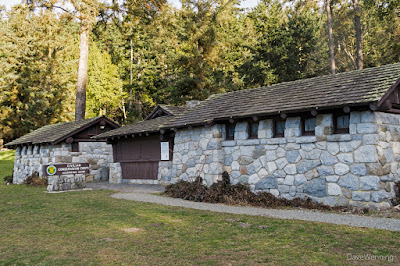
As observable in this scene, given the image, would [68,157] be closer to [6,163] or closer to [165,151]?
[165,151]

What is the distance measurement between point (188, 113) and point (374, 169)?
7.97 metres

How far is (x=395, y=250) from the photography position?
5879 millimetres

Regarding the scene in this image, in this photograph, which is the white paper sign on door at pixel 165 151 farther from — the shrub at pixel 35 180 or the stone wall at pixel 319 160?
the shrub at pixel 35 180

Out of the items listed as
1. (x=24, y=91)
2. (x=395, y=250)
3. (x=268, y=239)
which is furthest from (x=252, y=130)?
(x=24, y=91)

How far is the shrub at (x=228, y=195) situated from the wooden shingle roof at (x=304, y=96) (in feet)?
7.63

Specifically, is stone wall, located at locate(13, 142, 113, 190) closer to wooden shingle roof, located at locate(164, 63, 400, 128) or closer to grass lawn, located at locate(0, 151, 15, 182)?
grass lawn, located at locate(0, 151, 15, 182)

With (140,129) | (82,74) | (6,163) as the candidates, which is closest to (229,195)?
(140,129)

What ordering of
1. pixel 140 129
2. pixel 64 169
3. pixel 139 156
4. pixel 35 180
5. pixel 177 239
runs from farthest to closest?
pixel 35 180, pixel 139 156, pixel 140 129, pixel 64 169, pixel 177 239

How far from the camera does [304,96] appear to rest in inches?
460

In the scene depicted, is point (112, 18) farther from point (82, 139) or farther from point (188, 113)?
point (188, 113)

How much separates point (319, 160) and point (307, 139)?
0.71m

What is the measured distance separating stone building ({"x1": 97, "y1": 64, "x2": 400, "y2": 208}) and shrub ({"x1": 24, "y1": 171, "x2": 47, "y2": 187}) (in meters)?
9.78

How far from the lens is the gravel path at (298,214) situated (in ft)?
26.1

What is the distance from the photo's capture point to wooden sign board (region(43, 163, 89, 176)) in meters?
16.2
